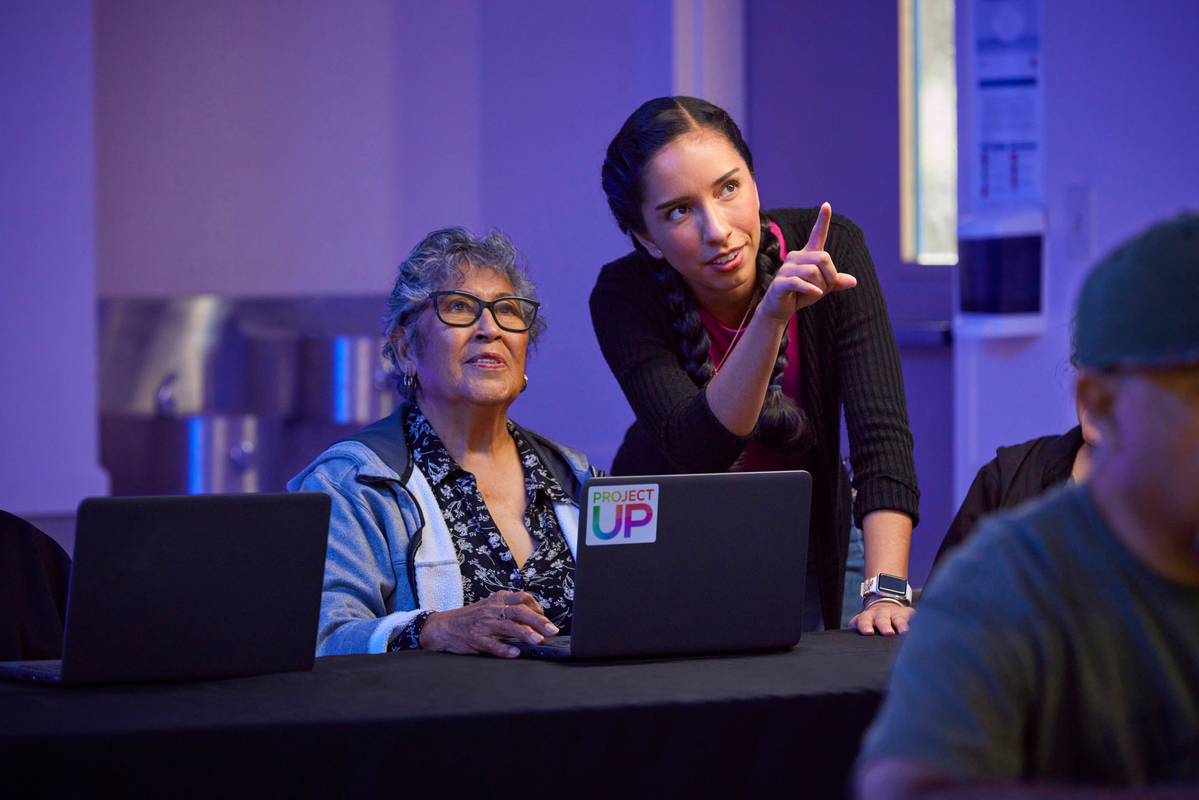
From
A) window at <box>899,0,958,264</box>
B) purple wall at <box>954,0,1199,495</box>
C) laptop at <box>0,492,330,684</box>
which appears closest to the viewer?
laptop at <box>0,492,330,684</box>

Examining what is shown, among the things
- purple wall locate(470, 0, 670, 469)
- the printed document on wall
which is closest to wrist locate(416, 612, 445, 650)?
the printed document on wall

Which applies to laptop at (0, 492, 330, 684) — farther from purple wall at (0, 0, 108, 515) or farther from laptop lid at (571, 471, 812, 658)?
purple wall at (0, 0, 108, 515)

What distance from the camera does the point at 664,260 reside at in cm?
201

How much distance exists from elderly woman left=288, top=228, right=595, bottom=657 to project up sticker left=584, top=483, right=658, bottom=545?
13.4 inches

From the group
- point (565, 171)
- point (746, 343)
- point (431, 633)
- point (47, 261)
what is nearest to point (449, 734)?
point (431, 633)

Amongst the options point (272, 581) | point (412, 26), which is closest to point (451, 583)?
point (272, 581)

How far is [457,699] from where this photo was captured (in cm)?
123

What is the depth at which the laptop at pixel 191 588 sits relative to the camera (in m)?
1.25

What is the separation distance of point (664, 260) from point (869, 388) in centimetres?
39

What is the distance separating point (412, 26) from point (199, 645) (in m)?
3.52

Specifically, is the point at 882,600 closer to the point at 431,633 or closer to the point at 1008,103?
the point at 431,633

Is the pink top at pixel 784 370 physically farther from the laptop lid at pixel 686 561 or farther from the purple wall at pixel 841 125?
the purple wall at pixel 841 125

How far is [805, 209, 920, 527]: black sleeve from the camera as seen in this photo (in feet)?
5.85

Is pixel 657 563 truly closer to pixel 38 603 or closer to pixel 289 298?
pixel 38 603
